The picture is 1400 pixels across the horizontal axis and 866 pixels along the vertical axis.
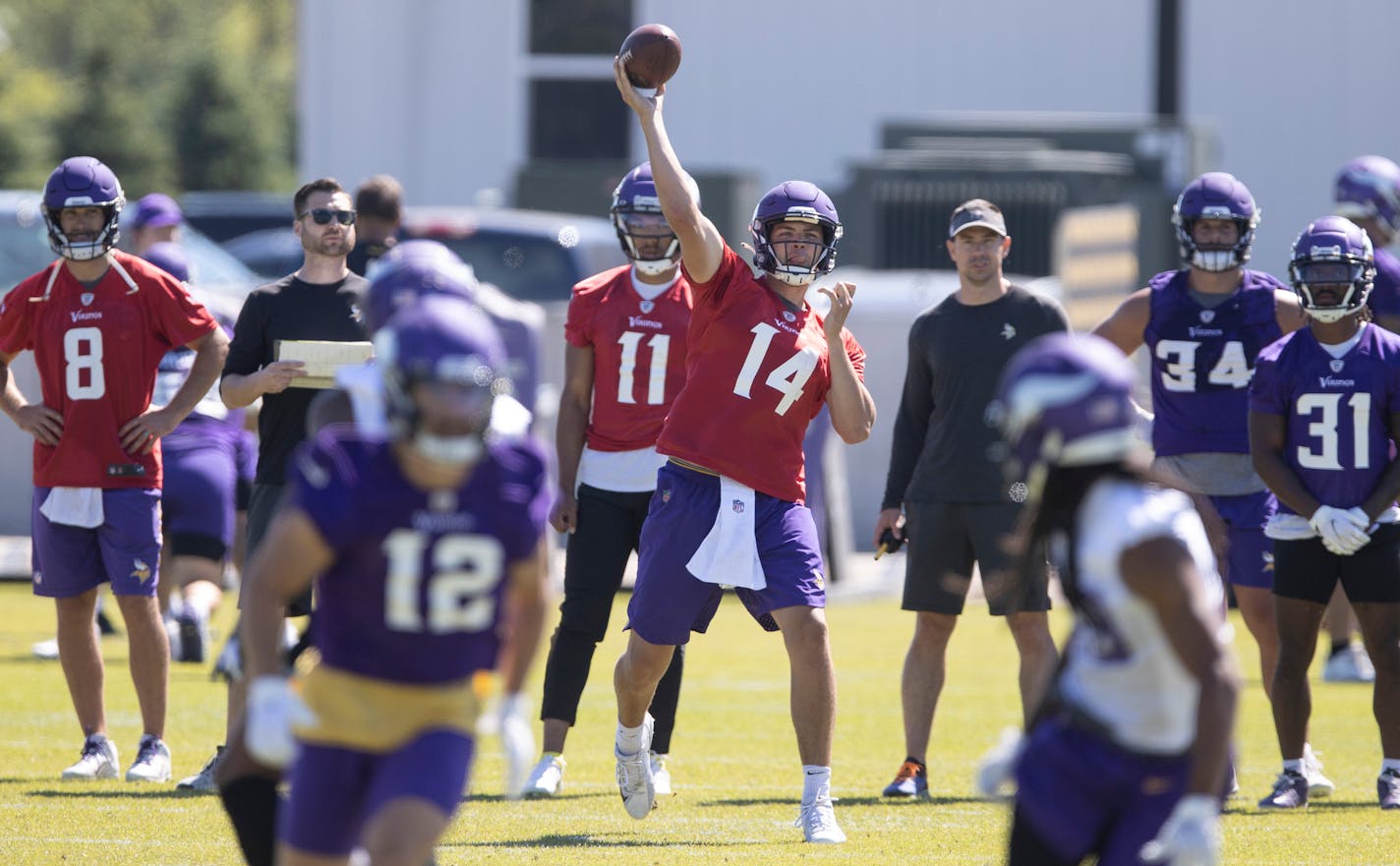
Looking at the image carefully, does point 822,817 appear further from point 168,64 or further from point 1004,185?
point 168,64

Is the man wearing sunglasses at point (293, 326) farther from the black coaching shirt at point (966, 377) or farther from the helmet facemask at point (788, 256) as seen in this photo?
the black coaching shirt at point (966, 377)

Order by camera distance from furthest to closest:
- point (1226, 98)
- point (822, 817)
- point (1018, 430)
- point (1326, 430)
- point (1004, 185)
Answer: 1. point (1226, 98)
2. point (1004, 185)
3. point (1326, 430)
4. point (822, 817)
5. point (1018, 430)

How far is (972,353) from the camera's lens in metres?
8.55

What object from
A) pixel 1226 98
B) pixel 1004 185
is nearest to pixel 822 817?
pixel 1004 185

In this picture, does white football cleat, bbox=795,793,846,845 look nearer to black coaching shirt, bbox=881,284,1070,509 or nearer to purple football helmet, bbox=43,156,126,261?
black coaching shirt, bbox=881,284,1070,509

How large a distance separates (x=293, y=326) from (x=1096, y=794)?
4.18 m

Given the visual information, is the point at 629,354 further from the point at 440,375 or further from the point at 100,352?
the point at 440,375

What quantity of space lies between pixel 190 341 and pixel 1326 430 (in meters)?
4.39

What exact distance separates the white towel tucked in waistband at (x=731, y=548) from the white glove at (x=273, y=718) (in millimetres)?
2787

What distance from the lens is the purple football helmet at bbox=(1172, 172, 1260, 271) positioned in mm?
8531

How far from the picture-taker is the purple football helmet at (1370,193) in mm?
9914

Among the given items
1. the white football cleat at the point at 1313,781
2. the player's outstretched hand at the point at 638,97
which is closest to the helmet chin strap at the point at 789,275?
the player's outstretched hand at the point at 638,97

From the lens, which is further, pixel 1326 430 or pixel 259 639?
pixel 1326 430

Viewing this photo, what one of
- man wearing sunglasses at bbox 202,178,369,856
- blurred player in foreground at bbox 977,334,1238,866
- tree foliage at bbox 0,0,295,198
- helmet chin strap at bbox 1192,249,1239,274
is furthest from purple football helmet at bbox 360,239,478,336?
tree foliage at bbox 0,0,295,198
